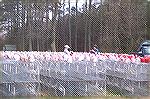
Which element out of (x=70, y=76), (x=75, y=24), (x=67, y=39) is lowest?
(x=70, y=76)

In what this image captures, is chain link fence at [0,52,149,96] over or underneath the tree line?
underneath

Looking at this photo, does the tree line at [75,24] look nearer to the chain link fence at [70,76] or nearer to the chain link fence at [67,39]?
the chain link fence at [67,39]

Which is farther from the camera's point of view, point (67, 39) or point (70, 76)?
point (70, 76)

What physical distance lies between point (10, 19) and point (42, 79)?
3.86 ft

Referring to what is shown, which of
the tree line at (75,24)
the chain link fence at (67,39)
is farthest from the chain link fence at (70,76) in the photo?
the tree line at (75,24)

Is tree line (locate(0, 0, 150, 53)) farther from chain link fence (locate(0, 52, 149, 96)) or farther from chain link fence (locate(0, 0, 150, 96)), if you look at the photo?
chain link fence (locate(0, 52, 149, 96))

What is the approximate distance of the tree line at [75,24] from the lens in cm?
552

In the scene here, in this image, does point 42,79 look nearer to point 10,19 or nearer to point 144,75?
point 10,19

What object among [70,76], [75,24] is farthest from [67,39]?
[70,76]

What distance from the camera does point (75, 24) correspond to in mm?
5676

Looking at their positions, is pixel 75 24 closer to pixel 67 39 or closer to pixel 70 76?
pixel 67 39

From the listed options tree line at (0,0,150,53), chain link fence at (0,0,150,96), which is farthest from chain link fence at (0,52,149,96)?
tree line at (0,0,150,53)

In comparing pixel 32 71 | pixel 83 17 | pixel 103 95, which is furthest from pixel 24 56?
pixel 103 95

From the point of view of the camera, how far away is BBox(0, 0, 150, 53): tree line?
5.52 m
